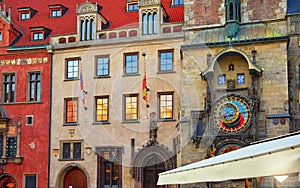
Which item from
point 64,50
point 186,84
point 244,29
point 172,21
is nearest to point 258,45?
A: point 244,29


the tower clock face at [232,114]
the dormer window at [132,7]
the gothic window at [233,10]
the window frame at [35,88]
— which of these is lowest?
the tower clock face at [232,114]

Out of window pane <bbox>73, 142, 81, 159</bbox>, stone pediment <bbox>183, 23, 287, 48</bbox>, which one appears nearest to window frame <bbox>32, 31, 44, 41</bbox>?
window pane <bbox>73, 142, 81, 159</bbox>

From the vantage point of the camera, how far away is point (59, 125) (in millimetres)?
25875

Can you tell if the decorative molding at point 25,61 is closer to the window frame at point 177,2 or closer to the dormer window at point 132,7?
the dormer window at point 132,7

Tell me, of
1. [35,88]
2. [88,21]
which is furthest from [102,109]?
[88,21]

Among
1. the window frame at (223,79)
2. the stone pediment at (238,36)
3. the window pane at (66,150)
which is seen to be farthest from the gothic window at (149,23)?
the window pane at (66,150)

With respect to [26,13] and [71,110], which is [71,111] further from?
[26,13]

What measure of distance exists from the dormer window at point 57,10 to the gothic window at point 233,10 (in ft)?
35.8

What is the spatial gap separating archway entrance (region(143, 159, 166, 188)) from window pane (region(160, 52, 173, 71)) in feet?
15.0

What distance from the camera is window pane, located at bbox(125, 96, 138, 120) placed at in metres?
25.0

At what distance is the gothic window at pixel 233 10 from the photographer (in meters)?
22.2

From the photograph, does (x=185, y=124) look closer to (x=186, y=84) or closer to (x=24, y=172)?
(x=186, y=84)

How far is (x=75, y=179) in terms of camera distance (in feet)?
83.7

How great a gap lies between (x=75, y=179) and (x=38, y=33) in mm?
8431
